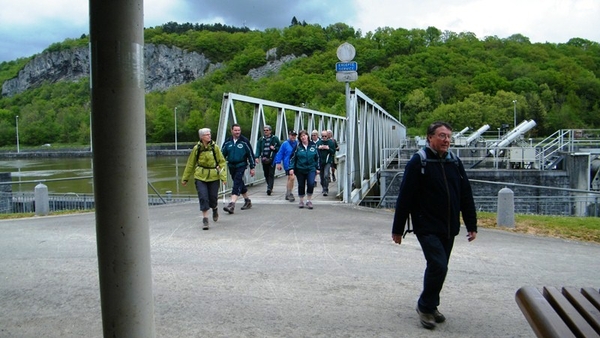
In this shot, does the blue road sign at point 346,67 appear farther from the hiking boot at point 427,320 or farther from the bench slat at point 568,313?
the bench slat at point 568,313

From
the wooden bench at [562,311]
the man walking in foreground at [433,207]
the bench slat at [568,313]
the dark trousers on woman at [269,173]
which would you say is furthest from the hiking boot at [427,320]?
the dark trousers on woman at [269,173]

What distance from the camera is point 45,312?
4742 mm

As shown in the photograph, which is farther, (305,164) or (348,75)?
(348,75)

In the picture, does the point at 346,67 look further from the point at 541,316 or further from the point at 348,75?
the point at 541,316

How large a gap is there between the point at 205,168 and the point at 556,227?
21.3 feet

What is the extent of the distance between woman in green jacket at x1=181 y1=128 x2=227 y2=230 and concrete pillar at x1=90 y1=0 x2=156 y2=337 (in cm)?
616

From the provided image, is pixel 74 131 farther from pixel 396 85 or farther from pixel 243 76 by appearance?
pixel 396 85

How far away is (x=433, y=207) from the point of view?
441cm

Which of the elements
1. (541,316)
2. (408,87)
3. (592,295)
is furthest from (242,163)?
(408,87)

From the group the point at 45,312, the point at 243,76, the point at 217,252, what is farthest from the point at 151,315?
the point at 243,76

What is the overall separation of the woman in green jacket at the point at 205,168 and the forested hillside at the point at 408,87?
7962 cm

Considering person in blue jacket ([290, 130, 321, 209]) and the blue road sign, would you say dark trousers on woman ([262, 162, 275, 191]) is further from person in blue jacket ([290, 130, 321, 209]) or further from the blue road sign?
the blue road sign

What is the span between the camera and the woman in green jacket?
888 cm

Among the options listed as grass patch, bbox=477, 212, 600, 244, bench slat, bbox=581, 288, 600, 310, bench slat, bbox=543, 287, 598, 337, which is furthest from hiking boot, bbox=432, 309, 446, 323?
grass patch, bbox=477, 212, 600, 244
